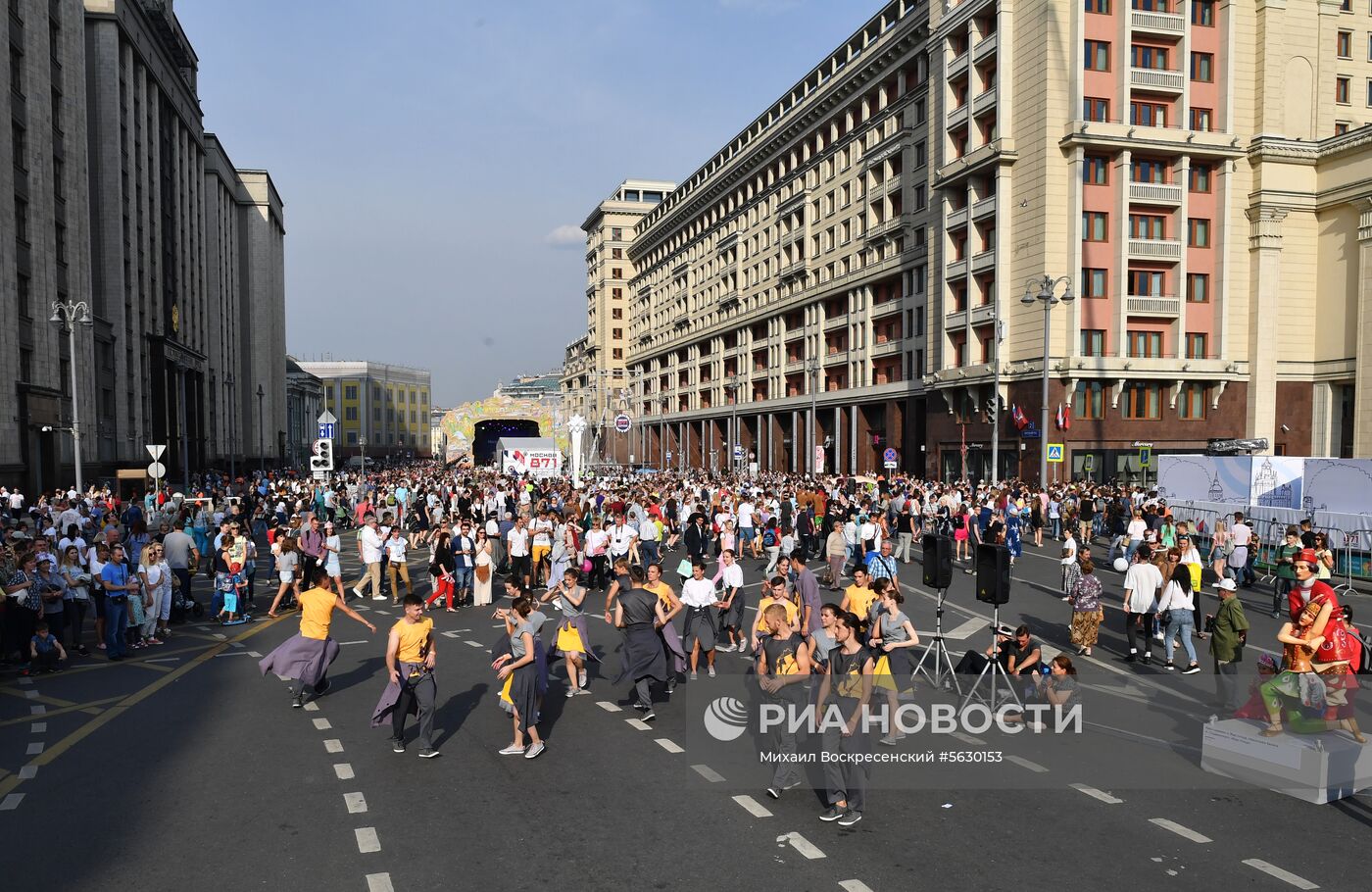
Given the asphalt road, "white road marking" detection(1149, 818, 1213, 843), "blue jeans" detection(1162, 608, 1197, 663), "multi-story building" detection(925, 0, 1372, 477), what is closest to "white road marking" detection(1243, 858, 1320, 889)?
the asphalt road

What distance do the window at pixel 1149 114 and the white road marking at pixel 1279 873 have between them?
141ft

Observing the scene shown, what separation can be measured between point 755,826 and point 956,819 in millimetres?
1597

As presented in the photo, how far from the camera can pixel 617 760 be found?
8969mm

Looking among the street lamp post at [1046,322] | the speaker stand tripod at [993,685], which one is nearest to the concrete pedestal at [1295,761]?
the speaker stand tripod at [993,685]

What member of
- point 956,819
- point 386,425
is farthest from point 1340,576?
point 386,425

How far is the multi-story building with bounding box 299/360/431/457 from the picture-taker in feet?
481

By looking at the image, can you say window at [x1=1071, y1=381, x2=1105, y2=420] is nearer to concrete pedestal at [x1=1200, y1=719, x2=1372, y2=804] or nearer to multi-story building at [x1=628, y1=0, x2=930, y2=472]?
multi-story building at [x1=628, y1=0, x2=930, y2=472]

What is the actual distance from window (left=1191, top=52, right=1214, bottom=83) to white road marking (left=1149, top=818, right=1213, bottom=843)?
4539cm

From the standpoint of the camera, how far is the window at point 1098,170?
4228cm

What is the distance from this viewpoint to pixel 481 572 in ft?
61.4

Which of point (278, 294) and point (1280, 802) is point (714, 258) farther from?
point (1280, 802)

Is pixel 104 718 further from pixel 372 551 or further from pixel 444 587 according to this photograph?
pixel 372 551

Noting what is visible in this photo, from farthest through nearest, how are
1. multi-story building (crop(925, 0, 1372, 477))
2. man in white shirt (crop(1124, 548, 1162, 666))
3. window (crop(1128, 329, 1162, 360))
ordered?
window (crop(1128, 329, 1162, 360)), multi-story building (crop(925, 0, 1372, 477)), man in white shirt (crop(1124, 548, 1162, 666))

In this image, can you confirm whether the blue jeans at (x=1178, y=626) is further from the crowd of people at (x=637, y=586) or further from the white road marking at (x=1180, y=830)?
the white road marking at (x=1180, y=830)
